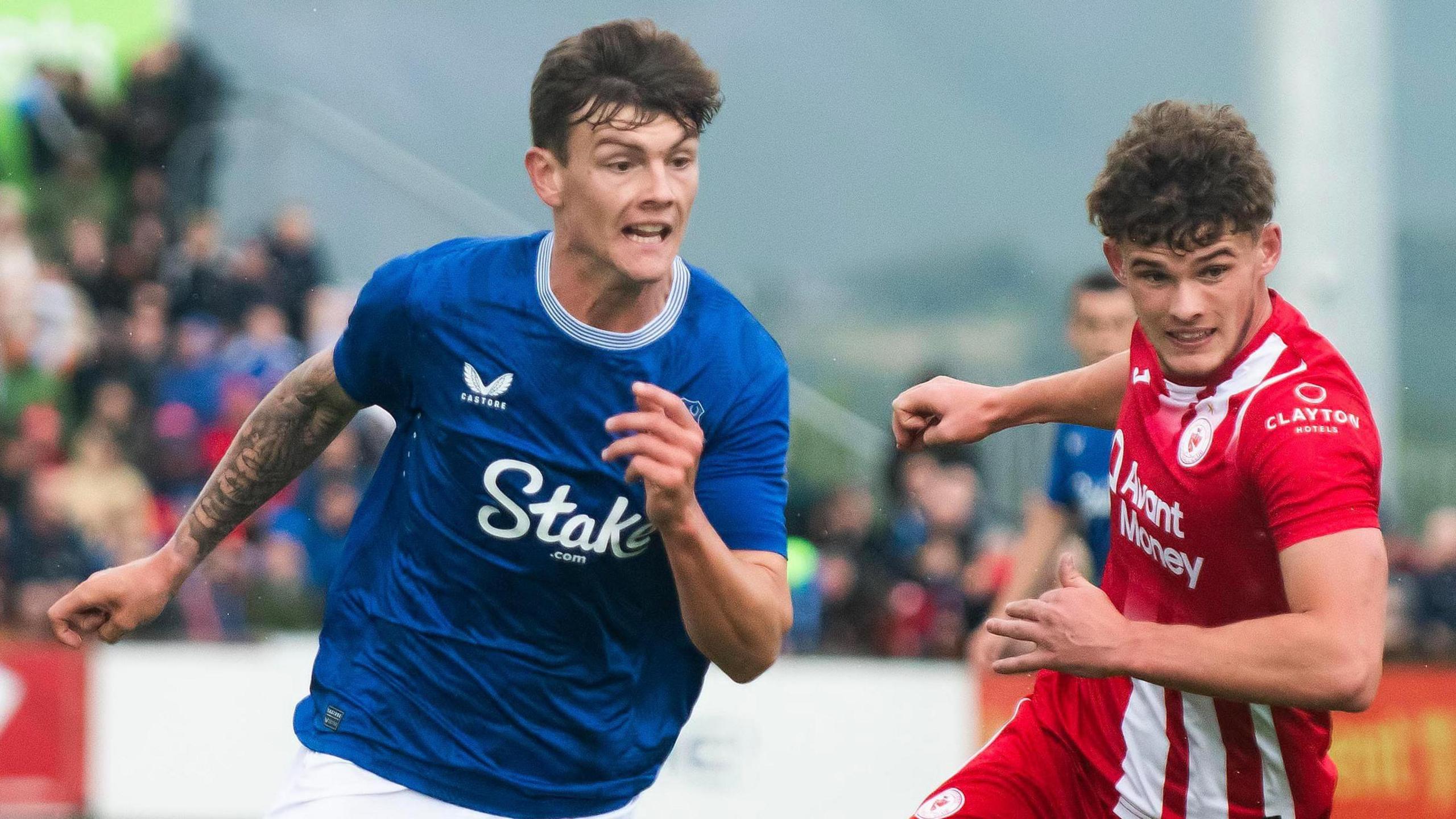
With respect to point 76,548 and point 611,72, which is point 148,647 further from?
point 611,72

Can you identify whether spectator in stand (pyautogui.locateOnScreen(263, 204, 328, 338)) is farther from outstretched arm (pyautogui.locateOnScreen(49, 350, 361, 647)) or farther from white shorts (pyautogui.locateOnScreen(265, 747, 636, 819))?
white shorts (pyautogui.locateOnScreen(265, 747, 636, 819))

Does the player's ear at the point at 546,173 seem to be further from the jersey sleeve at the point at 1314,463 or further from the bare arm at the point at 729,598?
the jersey sleeve at the point at 1314,463

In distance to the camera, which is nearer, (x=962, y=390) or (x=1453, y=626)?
(x=962, y=390)

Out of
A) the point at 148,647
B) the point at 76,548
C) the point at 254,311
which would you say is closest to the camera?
the point at 148,647

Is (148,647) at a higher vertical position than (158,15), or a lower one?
lower

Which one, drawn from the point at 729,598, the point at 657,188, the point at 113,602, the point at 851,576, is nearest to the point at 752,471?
the point at 729,598

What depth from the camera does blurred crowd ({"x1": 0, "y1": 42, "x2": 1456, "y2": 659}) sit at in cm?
985

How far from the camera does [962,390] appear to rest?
4438 millimetres

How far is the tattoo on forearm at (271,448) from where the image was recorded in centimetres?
423

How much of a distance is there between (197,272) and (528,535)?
7893 mm

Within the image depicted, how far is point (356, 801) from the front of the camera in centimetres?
386

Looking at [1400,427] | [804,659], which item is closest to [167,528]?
[804,659]

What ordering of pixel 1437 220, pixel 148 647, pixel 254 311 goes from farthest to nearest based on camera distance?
1. pixel 1437 220
2. pixel 254 311
3. pixel 148 647

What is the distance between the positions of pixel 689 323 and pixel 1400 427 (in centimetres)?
1046
